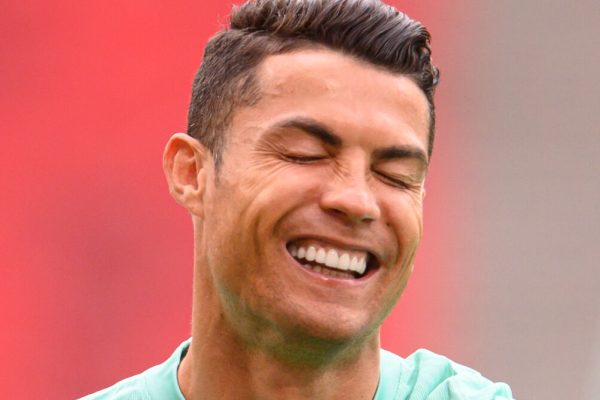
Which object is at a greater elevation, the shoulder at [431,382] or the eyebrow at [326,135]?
the eyebrow at [326,135]

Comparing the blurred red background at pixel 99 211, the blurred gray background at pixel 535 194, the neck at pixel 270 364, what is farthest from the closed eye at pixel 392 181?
the blurred gray background at pixel 535 194

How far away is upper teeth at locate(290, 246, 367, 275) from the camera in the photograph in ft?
7.03

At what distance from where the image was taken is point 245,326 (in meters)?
2.25

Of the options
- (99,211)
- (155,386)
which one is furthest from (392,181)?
(99,211)

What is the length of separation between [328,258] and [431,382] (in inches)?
22.8

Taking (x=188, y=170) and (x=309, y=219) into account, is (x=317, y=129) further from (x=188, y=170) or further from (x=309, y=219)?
(x=188, y=170)

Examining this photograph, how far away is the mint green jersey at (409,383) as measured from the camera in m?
2.49

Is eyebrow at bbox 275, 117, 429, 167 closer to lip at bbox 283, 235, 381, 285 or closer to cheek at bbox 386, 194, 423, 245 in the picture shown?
cheek at bbox 386, 194, 423, 245

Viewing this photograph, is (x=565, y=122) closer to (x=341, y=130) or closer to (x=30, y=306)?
(x=30, y=306)

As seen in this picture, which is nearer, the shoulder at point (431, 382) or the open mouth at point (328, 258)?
the open mouth at point (328, 258)

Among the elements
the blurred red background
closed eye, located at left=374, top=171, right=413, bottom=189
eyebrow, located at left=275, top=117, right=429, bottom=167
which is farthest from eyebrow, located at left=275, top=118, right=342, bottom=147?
the blurred red background

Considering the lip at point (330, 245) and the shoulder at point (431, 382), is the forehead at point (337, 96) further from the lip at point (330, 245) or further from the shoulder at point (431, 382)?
the shoulder at point (431, 382)

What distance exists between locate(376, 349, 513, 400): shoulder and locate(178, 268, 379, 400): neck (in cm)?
8

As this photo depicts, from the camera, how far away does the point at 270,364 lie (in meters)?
2.26
